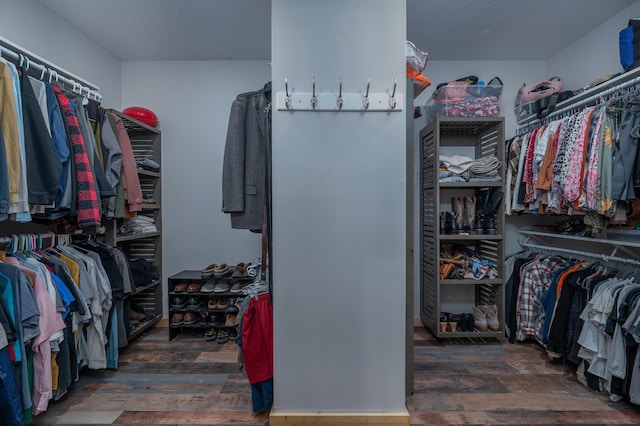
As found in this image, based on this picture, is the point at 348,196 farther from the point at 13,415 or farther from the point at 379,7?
the point at 13,415

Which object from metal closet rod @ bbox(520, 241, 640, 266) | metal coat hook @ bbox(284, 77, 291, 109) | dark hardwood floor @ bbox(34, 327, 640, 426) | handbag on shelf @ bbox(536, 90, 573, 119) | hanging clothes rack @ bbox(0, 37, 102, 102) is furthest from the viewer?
handbag on shelf @ bbox(536, 90, 573, 119)

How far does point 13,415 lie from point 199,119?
230 centimetres

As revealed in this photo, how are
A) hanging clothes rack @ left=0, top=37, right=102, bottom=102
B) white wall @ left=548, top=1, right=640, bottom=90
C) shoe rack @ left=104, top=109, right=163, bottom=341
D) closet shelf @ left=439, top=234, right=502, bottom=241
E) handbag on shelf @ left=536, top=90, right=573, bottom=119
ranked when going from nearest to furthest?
hanging clothes rack @ left=0, top=37, right=102, bottom=102
white wall @ left=548, top=1, right=640, bottom=90
handbag on shelf @ left=536, top=90, right=573, bottom=119
closet shelf @ left=439, top=234, right=502, bottom=241
shoe rack @ left=104, top=109, right=163, bottom=341

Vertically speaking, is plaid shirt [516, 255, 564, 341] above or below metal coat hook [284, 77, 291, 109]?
below

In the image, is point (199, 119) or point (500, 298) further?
point (199, 119)

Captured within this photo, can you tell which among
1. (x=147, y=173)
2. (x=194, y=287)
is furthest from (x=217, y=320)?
(x=147, y=173)

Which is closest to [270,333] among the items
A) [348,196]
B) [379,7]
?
[348,196]

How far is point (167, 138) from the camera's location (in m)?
2.76

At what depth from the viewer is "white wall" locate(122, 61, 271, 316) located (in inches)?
107

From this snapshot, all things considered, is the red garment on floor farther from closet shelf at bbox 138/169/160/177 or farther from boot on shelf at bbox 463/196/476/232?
boot on shelf at bbox 463/196/476/232

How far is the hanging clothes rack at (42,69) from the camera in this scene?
1.47m

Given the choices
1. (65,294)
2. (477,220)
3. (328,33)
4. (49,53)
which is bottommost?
(65,294)

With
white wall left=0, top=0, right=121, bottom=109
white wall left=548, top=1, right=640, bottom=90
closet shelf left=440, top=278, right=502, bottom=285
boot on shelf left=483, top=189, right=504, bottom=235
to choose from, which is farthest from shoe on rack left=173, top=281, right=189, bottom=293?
white wall left=548, top=1, right=640, bottom=90

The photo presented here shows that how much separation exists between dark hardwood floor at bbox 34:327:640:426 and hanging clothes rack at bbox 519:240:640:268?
2.60 ft
